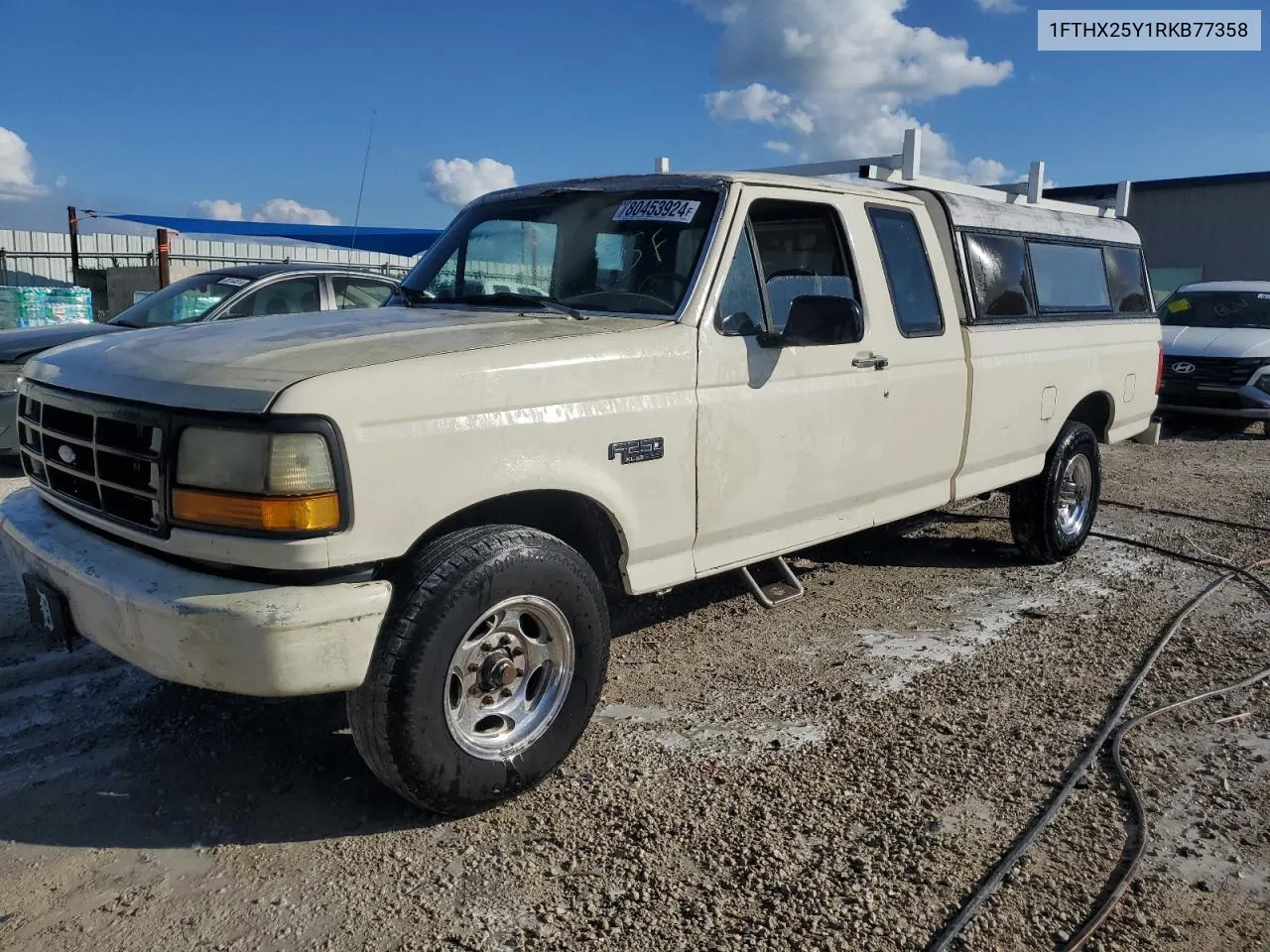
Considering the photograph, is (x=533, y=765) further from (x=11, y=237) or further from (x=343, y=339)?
(x=11, y=237)

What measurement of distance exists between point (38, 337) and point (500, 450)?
6263 mm

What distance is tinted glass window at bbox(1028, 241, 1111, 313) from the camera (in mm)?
5590

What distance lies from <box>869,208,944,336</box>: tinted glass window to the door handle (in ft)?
0.86

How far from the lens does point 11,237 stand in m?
22.4

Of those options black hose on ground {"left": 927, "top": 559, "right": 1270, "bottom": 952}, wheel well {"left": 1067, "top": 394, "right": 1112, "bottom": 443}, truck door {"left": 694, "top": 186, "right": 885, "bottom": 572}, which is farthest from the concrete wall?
truck door {"left": 694, "top": 186, "right": 885, "bottom": 572}

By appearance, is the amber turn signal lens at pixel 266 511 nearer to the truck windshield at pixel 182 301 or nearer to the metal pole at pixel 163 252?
the truck windshield at pixel 182 301

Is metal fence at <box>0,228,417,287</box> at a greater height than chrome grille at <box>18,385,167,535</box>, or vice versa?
metal fence at <box>0,228,417,287</box>

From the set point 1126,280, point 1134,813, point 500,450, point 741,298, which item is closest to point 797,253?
point 741,298

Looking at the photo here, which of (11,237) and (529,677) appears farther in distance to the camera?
(11,237)

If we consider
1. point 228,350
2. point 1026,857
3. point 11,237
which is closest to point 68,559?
point 228,350

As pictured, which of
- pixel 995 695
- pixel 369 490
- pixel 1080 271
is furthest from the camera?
pixel 1080 271

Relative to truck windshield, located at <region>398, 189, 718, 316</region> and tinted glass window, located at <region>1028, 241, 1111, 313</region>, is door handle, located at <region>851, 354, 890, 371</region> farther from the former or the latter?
tinted glass window, located at <region>1028, 241, 1111, 313</region>

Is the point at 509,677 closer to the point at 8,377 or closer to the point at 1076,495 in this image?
the point at 1076,495

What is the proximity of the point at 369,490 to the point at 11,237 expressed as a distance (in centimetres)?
2453
